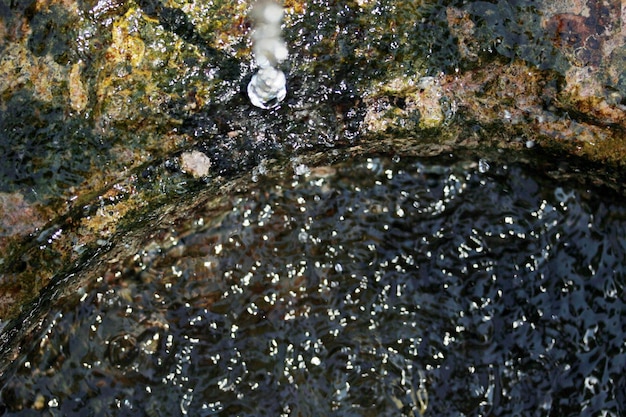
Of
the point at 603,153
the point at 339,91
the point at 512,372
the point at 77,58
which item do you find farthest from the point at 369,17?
the point at 512,372

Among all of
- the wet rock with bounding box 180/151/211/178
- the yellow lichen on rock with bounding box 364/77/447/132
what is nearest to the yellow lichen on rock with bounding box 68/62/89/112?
the wet rock with bounding box 180/151/211/178

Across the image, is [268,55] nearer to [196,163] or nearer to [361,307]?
[196,163]

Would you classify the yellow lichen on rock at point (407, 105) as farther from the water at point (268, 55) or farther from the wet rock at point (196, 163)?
the wet rock at point (196, 163)

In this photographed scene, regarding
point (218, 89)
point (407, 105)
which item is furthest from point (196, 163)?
point (407, 105)

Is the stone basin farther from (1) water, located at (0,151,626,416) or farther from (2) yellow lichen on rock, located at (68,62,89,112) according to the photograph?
(2) yellow lichen on rock, located at (68,62,89,112)

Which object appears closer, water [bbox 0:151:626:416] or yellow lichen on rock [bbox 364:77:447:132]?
water [bbox 0:151:626:416]

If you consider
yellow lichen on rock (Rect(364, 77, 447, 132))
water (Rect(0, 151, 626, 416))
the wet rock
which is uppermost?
yellow lichen on rock (Rect(364, 77, 447, 132))

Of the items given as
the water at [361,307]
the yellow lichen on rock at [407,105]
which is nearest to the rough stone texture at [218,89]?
the yellow lichen on rock at [407,105]

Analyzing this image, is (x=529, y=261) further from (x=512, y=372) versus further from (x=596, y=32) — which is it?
(x=596, y=32)

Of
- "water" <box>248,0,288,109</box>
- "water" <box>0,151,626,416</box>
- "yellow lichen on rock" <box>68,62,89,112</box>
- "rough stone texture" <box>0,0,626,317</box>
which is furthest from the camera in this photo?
"yellow lichen on rock" <box>68,62,89,112</box>
